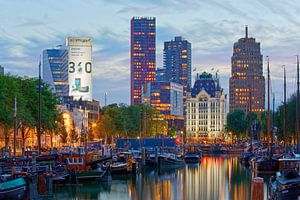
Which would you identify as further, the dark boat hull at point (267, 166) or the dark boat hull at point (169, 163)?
the dark boat hull at point (169, 163)

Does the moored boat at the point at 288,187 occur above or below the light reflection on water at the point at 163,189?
above

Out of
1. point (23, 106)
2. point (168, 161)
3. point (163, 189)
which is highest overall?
point (23, 106)

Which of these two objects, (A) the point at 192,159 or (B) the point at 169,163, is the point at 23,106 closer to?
(B) the point at 169,163

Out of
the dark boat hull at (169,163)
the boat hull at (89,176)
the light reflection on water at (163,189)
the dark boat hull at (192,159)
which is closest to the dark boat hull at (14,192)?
the light reflection on water at (163,189)

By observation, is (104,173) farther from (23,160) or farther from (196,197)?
(196,197)

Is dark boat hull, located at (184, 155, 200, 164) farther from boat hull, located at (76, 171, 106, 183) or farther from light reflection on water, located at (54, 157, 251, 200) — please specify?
boat hull, located at (76, 171, 106, 183)

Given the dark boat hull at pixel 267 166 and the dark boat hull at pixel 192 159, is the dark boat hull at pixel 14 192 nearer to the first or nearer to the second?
the dark boat hull at pixel 267 166

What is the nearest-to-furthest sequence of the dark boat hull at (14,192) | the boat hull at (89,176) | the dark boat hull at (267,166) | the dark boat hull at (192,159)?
the dark boat hull at (14,192) < the boat hull at (89,176) < the dark boat hull at (267,166) < the dark boat hull at (192,159)

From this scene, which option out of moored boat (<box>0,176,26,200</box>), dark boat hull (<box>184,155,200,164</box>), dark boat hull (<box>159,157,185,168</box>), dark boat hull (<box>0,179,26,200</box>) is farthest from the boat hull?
dark boat hull (<box>184,155,200,164</box>)

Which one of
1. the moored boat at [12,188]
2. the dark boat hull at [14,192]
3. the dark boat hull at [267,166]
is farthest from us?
the dark boat hull at [267,166]

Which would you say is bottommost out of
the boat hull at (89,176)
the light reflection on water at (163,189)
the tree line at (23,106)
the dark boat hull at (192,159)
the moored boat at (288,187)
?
the light reflection on water at (163,189)

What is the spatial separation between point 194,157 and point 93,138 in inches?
2112

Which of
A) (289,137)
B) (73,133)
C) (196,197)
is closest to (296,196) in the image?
(196,197)

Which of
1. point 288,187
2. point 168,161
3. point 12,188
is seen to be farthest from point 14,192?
point 168,161
